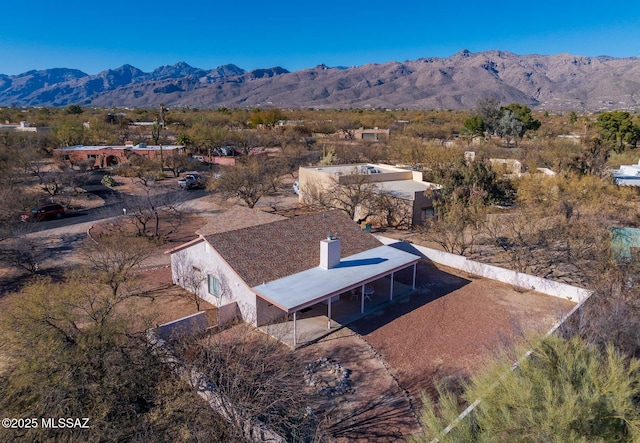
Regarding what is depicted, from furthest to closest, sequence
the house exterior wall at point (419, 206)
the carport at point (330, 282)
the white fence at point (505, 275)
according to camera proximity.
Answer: the house exterior wall at point (419, 206)
the white fence at point (505, 275)
the carport at point (330, 282)

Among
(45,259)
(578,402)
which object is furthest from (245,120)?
(578,402)

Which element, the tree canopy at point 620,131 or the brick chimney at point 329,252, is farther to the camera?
the tree canopy at point 620,131

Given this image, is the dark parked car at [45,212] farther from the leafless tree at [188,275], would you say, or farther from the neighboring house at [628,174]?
the neighboring house at [628,174]

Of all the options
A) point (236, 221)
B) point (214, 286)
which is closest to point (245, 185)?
point (236, 221)

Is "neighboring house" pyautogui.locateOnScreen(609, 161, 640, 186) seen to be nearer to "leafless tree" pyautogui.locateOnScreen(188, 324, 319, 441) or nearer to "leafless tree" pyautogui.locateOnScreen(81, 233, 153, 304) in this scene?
"leafless tree" pyautogui.locateOnScreen(188, 324, 319, 441)

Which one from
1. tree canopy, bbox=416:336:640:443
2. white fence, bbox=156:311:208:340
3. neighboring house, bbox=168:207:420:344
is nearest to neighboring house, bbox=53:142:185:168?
neighboring house, bbox=168:207:420:344

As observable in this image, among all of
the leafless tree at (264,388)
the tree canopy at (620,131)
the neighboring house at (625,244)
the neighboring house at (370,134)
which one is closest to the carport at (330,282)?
the leafless tree at (264,388)
